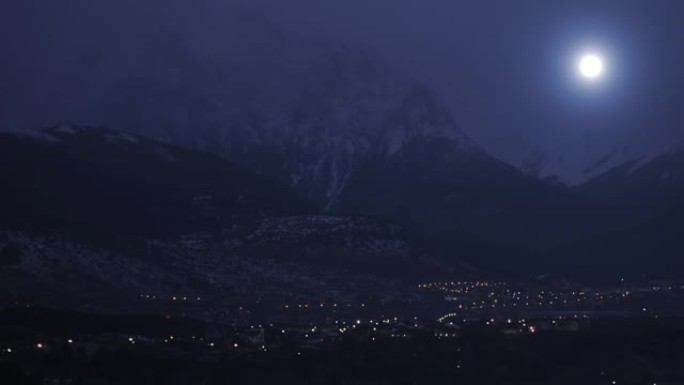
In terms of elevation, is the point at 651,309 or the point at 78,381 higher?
the point at 651,309

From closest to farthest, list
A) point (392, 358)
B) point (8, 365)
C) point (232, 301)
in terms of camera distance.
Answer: point (8, 365) → point (392, 358) → point (232, 301)

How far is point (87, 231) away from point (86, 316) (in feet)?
173

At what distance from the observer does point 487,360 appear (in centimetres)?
13038

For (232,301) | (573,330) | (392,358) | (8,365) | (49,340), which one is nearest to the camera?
(8,365)

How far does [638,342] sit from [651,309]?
54.0 m

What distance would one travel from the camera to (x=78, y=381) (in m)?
99.9

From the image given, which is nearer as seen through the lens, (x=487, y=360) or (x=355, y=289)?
(x=487, y=360)

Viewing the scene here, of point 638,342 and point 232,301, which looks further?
point 232,301

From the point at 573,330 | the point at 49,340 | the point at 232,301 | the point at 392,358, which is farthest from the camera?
the point at 232,301

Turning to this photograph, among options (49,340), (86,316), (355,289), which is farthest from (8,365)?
(355,289)

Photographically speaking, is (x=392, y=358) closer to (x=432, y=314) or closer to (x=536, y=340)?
(x=536, y=340)

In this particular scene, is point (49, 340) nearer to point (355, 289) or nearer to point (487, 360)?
point (487, 360)

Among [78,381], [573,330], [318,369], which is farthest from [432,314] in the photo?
[78,381]

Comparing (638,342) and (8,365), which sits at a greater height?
(638,342)
